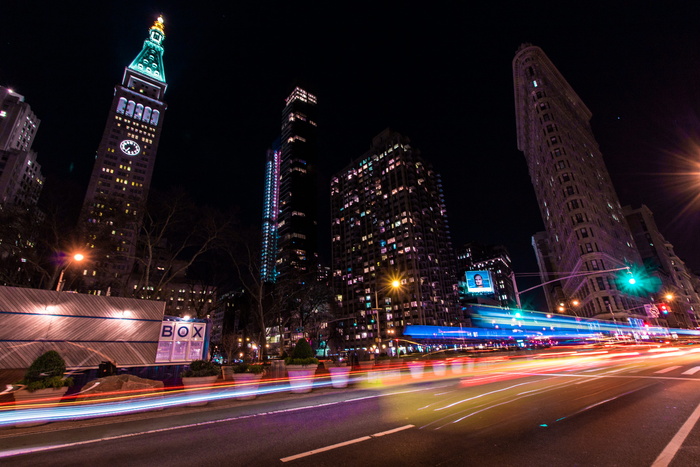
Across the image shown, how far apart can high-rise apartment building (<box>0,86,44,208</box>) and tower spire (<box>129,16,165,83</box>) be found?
50.9 meters

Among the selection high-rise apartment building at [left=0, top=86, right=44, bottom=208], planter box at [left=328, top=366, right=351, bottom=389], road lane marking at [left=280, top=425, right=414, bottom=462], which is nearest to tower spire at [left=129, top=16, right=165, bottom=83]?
high-rise apartment building at [left=0, top=86, right=44, bottom=208]

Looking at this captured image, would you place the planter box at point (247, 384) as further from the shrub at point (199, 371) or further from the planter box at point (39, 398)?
the planter box at point (39, 398)

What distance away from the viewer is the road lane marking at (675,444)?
4516 mm

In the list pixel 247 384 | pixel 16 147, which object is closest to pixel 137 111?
pixel 16 147

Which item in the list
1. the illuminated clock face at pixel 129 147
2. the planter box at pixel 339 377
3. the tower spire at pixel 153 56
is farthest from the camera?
the tower spire at pixel 153 56

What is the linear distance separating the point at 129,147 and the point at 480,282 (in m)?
136

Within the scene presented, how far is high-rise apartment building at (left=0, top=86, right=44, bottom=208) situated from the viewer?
88312 mm

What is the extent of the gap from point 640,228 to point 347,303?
5428 inches

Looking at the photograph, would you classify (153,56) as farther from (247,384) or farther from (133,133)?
(247,384)

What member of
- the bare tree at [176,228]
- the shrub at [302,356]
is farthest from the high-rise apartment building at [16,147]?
the shrub at [302,356]

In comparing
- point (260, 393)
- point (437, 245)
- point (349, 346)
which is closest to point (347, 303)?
point (349, 346)

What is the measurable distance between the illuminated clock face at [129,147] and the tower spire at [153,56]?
51742mm

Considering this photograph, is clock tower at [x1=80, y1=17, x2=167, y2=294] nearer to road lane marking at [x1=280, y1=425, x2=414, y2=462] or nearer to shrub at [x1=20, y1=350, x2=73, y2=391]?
shrub at [x1=20, y1=350, x2=73, y2=391]

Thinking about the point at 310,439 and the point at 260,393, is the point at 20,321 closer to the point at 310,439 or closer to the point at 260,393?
the point at 260,393
